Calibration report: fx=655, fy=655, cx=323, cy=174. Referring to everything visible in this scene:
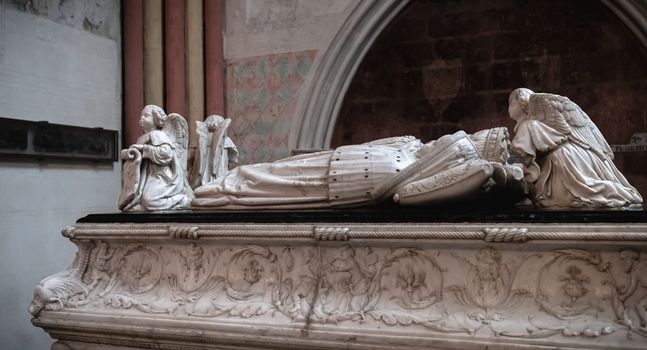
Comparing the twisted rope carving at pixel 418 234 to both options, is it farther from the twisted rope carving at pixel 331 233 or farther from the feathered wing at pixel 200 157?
the feathered wing at pixel 200 157

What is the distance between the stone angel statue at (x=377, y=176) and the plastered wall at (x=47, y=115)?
226cm

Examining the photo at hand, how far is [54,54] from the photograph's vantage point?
5684mm

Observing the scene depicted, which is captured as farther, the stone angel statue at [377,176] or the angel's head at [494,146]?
the angel's head at [494,146]

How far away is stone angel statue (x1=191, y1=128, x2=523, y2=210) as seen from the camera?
300 cm

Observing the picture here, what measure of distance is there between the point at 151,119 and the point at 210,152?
1.90 ft

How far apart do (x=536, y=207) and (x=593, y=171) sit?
0.98 feet

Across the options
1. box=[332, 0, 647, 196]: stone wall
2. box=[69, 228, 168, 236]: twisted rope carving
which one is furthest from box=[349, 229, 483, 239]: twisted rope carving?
box=[332, 0, 647, 196]: stone wall

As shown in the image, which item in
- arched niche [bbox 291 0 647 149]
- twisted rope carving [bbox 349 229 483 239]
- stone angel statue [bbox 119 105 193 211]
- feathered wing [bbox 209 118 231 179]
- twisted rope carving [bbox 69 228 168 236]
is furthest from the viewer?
arched niche [bbox 291 0 647 149]

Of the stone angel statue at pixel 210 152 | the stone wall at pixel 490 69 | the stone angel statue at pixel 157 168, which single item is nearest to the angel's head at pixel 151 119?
the stone angel statue at pixel 157 168

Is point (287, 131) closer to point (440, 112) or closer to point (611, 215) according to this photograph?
point (440, 112)

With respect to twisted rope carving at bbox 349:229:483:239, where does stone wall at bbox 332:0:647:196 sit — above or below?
above

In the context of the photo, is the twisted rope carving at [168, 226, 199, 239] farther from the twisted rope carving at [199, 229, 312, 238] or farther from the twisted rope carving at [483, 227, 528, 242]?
the twisted rope carving at [483, 227, 528, 242]

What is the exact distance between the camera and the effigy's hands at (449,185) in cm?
291

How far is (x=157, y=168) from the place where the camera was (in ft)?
13.6
